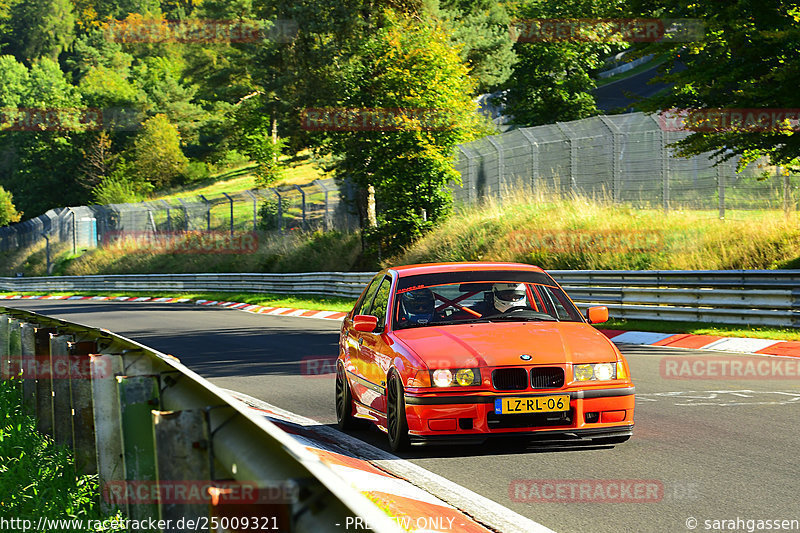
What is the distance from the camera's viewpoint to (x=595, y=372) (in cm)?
729

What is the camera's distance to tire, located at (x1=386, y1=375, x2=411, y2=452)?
7.34 meters

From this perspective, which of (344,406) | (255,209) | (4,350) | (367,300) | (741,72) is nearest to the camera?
(344,406)

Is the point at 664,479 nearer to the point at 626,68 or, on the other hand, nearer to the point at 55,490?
the point at 55,490

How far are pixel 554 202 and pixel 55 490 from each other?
2324 cm

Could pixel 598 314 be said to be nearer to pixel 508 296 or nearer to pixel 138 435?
pixel 508 296

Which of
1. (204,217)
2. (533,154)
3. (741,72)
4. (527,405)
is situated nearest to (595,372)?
(527,405)

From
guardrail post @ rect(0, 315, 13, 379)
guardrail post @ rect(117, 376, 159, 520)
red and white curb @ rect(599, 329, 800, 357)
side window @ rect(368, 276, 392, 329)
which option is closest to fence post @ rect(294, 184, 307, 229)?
red and white curb @ rect(599, 329, 800, 357)

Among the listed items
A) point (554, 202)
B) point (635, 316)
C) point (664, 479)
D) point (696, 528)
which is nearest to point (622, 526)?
point (696, 528)

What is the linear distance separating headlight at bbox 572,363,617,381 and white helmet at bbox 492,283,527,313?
1.36 m

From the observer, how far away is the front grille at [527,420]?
7078mm

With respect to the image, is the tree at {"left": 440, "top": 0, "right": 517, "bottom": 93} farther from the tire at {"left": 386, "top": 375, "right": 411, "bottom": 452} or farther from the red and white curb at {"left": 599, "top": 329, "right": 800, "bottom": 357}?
the tire at {"left": 386, "top": 375, "right": 411, "bottom": 452}

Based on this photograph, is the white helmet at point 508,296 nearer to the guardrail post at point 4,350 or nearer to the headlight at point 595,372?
the headlight at point 595,372

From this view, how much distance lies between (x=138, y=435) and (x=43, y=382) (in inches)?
127

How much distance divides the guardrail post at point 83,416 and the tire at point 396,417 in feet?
7.69
